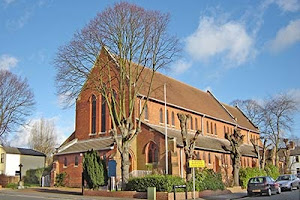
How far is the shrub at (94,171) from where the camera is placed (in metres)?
28.9

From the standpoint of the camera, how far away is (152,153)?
3659 cm

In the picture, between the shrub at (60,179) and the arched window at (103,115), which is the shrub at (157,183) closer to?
the arched window at (103,115)

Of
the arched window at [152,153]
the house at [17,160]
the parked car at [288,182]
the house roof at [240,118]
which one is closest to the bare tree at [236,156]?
the parked car at [288,182]

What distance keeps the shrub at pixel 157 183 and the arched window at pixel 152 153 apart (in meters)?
9.32

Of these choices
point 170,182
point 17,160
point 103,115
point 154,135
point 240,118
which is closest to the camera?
point 170,182

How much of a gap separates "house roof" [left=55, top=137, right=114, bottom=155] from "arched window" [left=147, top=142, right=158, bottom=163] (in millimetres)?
4000

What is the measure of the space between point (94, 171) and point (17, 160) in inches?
1107

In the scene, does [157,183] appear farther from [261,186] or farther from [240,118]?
[240,118]

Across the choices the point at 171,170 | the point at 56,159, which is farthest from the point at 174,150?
the point at 56,159

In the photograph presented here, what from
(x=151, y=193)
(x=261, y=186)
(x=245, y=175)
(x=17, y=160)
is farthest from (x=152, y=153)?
(x=17, y=160)

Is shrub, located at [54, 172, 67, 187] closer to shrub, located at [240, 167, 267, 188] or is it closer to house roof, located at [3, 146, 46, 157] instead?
house roof, located at [3, 146, 46, 157]

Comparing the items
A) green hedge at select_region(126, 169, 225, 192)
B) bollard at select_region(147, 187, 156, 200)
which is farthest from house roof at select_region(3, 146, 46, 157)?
bollard at select_region(147, 187, 156, 200)

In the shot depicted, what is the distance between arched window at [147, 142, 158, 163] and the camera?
3625 centimetres

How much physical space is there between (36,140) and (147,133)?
45.6 m
